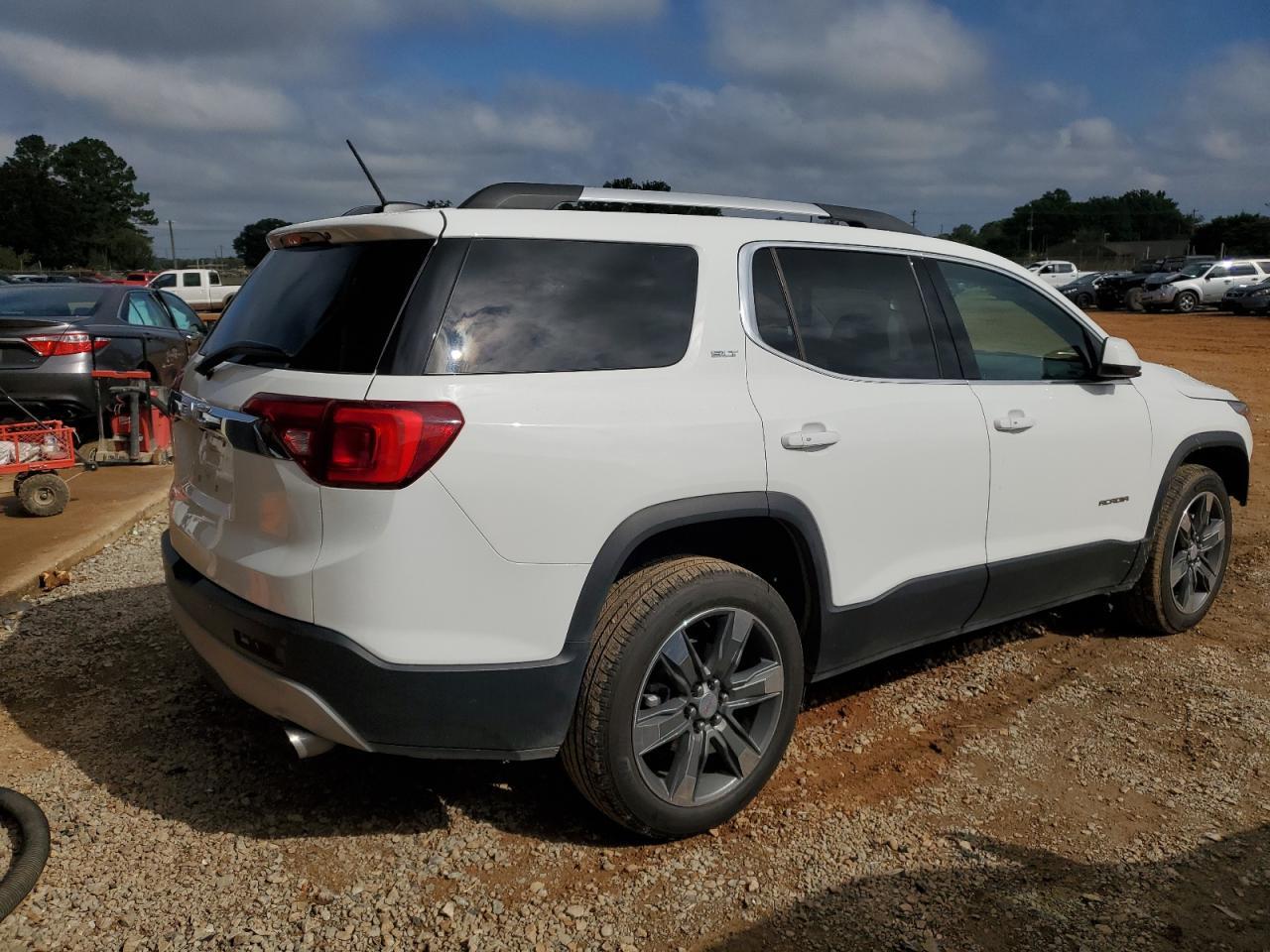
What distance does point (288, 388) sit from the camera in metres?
2.85

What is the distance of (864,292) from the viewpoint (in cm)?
382

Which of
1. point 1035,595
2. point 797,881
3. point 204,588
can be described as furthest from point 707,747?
point 1035,595

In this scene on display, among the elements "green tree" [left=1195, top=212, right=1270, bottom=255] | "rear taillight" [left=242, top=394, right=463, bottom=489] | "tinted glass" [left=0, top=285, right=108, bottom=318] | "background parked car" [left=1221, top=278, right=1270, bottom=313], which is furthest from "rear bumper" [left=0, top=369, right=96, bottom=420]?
"green tree" [left=1195, top=212, right=1270, bottom=255]

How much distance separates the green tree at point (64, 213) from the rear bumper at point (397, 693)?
9280 cm

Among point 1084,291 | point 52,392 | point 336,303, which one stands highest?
point 1084,291

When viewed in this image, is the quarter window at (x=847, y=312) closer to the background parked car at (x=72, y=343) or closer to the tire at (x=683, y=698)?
the tire at (x=683, y=698)

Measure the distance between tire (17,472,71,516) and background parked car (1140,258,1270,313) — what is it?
3411 cm

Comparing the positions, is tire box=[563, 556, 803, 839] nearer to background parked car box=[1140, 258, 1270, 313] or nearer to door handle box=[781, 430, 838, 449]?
door handle box=[781, 430, 838, 449]

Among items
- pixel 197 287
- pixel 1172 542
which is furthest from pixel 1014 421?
pixel 197 287

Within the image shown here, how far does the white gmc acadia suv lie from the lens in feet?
9.00

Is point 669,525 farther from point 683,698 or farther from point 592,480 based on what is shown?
point 683,698

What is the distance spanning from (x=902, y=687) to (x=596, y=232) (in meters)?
2.47

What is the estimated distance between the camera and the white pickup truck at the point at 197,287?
3775cm

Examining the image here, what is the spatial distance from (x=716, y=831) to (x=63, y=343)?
7.57 meters
